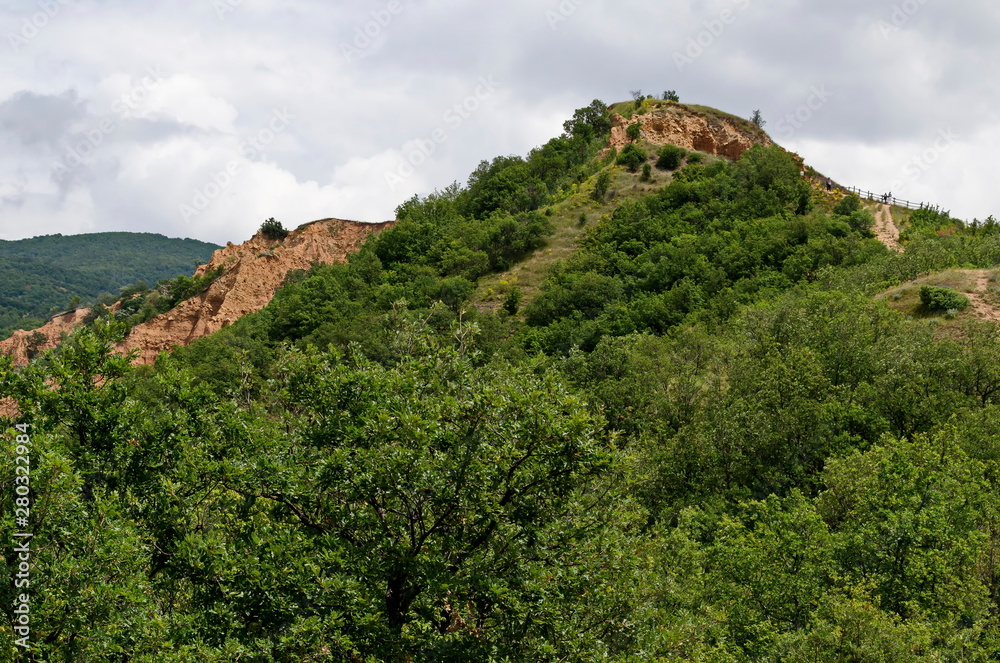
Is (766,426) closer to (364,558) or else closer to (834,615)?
(834,615)

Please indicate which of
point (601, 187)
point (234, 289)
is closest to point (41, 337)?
point (234, 289)

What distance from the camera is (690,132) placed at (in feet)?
264

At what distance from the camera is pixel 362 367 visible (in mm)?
10180

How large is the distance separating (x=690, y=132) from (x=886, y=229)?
92.0 feet

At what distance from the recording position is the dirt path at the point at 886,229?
55.0m

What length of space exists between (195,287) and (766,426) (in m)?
66.6

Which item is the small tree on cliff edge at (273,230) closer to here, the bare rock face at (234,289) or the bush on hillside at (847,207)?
the bare rock face at (234,289)

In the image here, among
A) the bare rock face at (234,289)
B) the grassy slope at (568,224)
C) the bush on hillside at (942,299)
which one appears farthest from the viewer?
the bare rock face at (234,289)

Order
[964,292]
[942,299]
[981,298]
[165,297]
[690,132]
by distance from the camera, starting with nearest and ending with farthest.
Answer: [942,299], [981,298], [964,292], [165,297], [690,132]

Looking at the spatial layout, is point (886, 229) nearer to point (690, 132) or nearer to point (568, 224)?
point (690, 132)

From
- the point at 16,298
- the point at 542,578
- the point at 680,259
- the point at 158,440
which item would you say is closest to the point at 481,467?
the point at 542,578

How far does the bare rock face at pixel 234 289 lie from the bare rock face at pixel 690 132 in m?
32.5

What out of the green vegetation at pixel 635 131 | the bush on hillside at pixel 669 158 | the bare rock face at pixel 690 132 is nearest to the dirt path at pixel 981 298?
the bush on hillside at pixel 669 158

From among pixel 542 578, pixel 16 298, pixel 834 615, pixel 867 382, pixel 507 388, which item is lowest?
pixel 834 615
